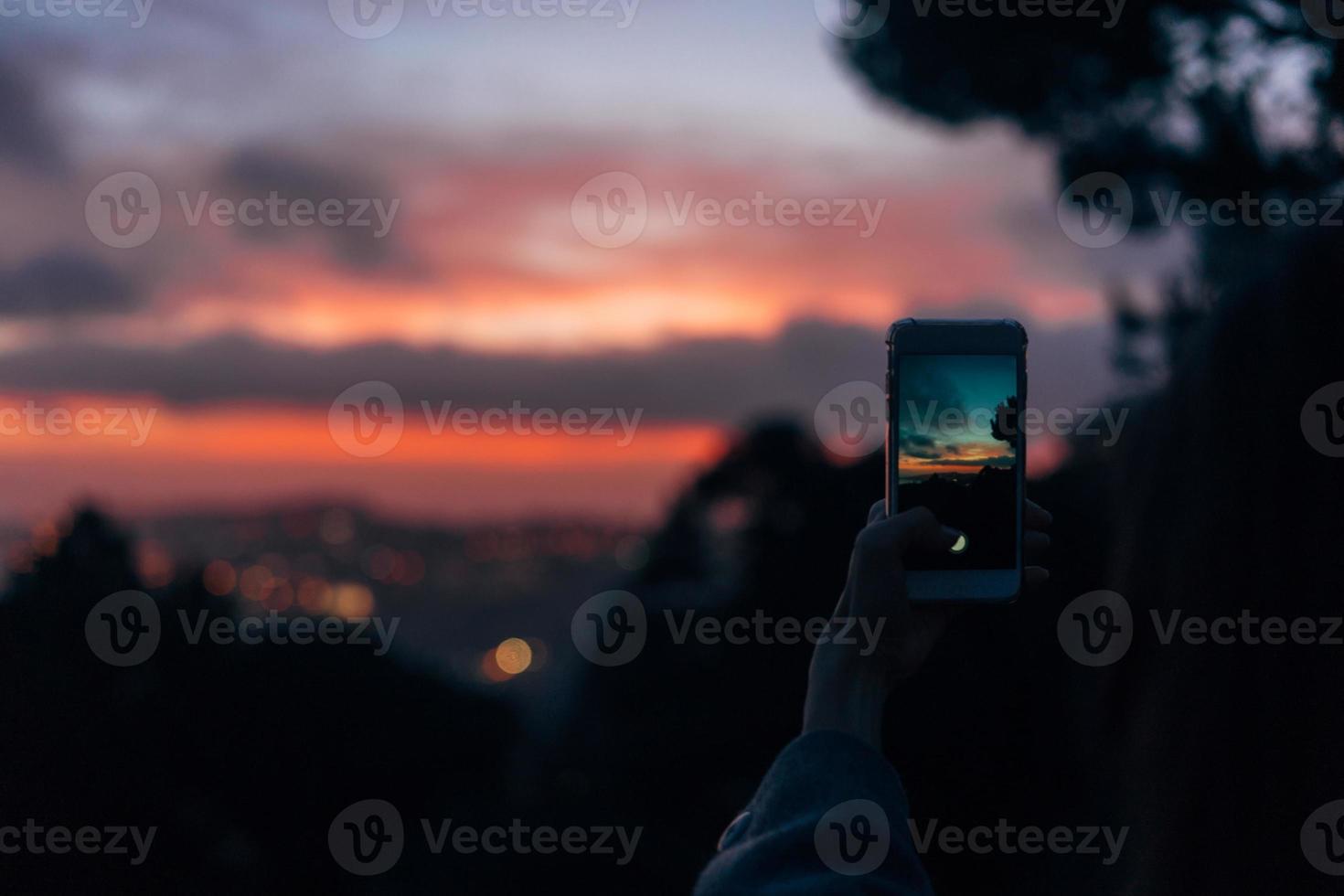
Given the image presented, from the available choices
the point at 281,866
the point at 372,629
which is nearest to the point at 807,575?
the point at 372,629

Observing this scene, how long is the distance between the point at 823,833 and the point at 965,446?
53 centimetres

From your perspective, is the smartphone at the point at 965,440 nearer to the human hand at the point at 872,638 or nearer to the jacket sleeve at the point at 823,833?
the human hand at the point at 872,638

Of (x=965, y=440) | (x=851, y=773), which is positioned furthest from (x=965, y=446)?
(x=851, y=773)

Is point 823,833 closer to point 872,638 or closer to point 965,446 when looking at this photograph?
point 872,638

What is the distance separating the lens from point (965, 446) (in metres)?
1.20

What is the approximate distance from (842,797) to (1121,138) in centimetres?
420

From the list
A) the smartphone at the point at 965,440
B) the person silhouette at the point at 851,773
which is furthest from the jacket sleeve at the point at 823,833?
the smartphone at the point at 965,440

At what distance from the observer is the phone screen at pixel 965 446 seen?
1152 mm

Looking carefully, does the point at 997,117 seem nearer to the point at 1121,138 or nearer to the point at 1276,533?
the point at 1121,138

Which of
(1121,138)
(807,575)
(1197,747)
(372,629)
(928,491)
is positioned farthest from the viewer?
(1121,138)

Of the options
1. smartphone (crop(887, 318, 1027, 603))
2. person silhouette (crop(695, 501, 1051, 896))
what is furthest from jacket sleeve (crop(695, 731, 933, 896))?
smartphone (crop(887, 318, 1027, 603))

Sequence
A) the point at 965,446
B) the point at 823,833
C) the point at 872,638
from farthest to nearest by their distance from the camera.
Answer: the point at 965,446 < the point at 872,638 < the point at 823,833

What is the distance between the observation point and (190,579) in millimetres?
2998

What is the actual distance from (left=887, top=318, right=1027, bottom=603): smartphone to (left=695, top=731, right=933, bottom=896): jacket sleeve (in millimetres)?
285
